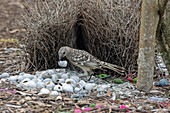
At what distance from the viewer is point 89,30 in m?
4.94

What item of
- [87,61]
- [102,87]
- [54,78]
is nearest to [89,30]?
[87,61]

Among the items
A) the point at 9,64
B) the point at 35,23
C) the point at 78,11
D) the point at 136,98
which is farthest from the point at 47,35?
the point at 136,98

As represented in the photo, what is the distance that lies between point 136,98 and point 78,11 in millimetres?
2008

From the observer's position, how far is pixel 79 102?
3.52 metres

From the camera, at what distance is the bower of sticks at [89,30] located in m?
4.67

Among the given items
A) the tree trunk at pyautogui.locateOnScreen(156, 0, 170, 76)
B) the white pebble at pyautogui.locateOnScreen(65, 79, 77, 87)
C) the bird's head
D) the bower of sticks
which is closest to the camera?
the tree trunk at pyautogui.locateOnScreen(156, 0, 170, 76)

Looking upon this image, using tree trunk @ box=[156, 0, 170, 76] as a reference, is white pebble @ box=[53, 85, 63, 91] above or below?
below

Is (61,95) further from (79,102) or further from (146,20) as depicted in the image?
(146,20)

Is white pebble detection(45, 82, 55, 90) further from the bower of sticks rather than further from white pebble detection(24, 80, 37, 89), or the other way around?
the bower of sticks

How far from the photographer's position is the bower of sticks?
184 inches

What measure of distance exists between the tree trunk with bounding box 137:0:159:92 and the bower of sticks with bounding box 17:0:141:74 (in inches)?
31.8

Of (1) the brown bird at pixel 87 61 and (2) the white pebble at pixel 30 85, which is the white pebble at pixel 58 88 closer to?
(2) the white pebble at pixel 30 85

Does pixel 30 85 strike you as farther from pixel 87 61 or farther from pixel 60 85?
pixel 87 61

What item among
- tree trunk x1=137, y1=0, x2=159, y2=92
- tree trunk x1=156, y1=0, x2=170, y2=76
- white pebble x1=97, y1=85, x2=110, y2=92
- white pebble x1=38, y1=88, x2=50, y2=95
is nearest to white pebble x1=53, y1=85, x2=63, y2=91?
white pebble x1=38, y1=88, x2=50, y2=95
